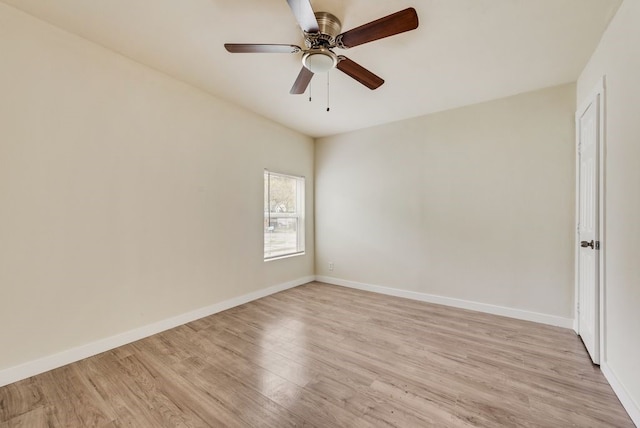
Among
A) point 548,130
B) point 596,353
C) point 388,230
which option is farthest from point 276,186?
point 596,353

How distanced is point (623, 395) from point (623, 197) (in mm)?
1277

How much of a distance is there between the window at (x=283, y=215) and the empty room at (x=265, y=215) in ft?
0.87

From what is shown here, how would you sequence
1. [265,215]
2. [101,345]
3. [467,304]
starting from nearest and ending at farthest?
[101,345] < [467,304] < [265,215]

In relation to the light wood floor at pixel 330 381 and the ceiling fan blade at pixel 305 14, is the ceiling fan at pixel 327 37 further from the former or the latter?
the light wood floor at pixel 330 381

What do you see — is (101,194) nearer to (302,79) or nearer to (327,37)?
(302,79)

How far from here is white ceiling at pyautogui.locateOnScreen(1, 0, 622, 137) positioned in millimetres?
1831

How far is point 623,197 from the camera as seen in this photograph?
5.52 feet

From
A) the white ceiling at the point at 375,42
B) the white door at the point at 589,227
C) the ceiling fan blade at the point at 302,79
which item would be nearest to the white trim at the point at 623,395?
the white door at the point at 589,227

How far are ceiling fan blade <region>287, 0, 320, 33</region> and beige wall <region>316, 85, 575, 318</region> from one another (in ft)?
8.37

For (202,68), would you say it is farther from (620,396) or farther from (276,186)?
(620,396)

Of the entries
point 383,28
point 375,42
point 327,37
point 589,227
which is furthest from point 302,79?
point 589,227

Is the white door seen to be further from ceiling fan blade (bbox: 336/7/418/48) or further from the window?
the window

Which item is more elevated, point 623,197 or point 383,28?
point 383,28

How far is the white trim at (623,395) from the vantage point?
1.51 m
